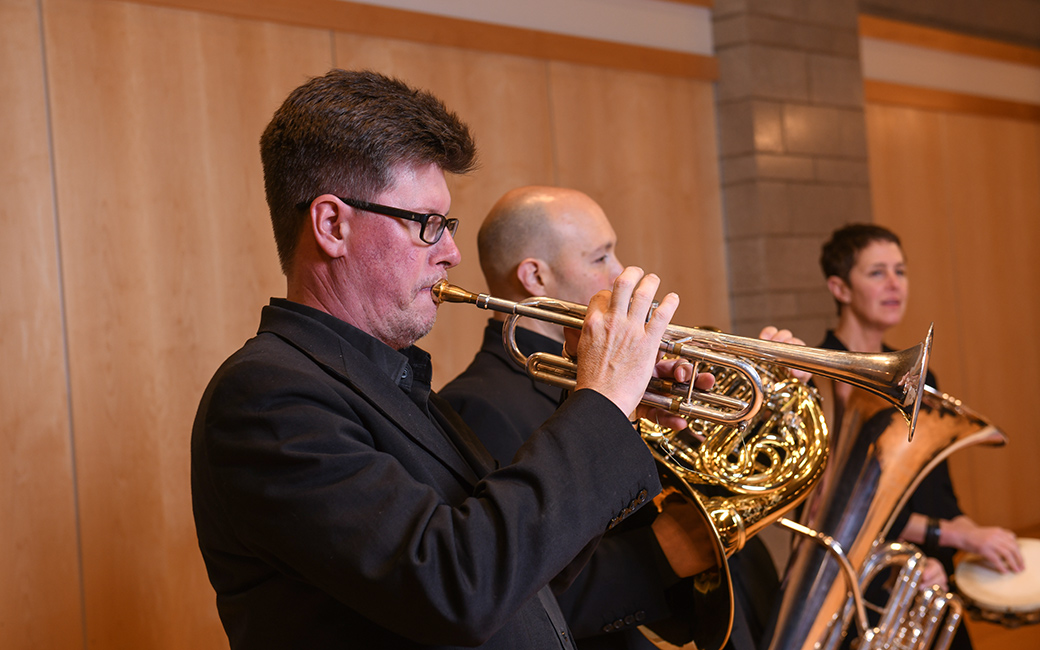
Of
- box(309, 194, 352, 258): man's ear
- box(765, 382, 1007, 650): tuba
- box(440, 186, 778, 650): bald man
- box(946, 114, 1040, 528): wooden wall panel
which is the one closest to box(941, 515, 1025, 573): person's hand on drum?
box(765, 382, 1007, 650): tuba

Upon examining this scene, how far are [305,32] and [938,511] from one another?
9.28ft

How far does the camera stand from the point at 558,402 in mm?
2129

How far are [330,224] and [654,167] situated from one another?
138 inches

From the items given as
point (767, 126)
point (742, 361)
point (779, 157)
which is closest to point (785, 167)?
point (779, 157)

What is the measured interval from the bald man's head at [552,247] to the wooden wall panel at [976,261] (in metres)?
3.99

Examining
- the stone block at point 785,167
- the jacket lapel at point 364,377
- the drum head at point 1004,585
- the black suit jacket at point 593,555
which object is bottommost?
the drum head at point 1004,585

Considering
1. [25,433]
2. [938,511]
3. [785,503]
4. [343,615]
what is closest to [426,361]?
[343,615]

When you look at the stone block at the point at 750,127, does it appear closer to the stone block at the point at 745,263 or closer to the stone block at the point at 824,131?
the stone block at the point at 824,131

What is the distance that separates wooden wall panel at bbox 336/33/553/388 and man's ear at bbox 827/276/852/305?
140cm

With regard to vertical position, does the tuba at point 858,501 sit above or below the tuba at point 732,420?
below

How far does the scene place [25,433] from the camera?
Result: 110 inches

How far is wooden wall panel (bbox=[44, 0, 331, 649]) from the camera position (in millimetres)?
2947

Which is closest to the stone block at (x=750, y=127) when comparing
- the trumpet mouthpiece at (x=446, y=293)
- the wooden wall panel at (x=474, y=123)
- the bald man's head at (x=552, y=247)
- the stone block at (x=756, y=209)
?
the stone block at (x=756, y=209)

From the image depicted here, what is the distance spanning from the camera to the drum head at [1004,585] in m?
2.78
